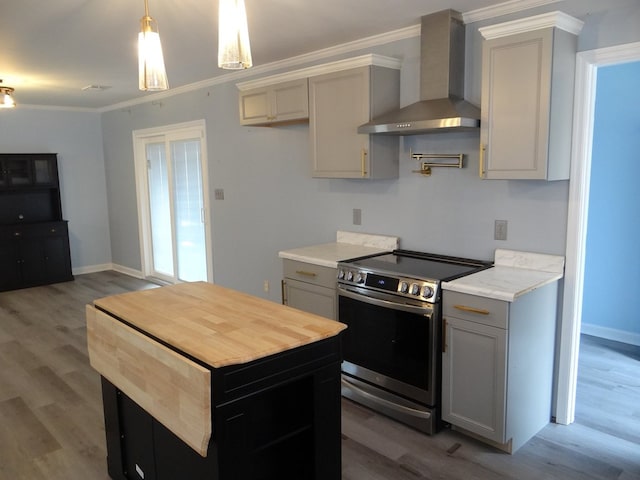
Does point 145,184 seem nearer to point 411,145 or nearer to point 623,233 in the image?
point 411,145

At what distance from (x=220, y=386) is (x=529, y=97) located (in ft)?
7.13

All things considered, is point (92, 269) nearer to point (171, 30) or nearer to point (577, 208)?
point (171, 30)

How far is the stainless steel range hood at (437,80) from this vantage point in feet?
10.0

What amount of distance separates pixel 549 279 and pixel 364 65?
181 cm

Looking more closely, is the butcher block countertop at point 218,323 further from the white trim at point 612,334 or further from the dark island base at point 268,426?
the white trim at point 612,334

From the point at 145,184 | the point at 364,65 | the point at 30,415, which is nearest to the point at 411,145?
the point at 364,65

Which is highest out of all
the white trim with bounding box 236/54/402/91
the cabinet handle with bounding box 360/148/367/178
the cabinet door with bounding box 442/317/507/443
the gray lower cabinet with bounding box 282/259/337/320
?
the white trim with bounding box 236/54/402/91

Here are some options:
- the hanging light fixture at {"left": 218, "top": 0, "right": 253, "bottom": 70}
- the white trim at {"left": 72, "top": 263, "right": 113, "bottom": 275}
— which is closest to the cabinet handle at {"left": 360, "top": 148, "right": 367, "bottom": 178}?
the hanging light fixture at {"left": 218, "top": 0, "right": 253, "bottom": 70}

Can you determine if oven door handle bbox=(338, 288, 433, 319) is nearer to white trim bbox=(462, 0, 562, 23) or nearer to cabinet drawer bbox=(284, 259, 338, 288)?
cabinet drawer bbox=(284, 259, 338, 288)

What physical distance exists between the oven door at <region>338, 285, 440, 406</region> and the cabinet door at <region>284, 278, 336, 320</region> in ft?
0.34

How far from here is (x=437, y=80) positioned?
3.19 metres

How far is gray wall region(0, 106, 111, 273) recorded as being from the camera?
22.6ft

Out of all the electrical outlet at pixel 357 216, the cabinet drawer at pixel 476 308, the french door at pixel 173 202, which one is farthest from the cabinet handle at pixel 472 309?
the french door at pixel 173 202

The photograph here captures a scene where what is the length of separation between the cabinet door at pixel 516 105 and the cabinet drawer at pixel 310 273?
1.21 meters
